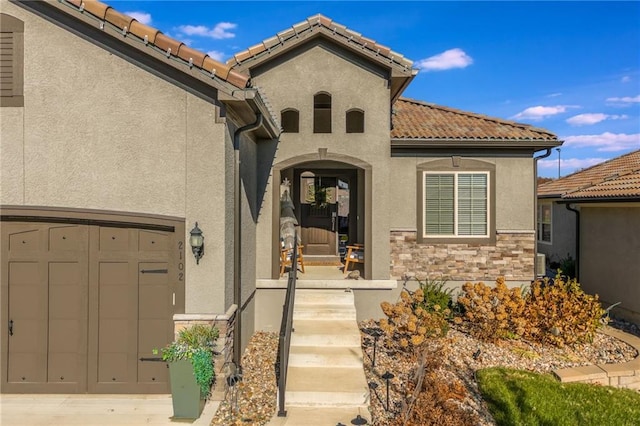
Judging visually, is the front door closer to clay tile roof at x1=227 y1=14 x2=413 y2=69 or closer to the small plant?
clay tile roof at x1=227 y1=14 x2=413 y2=69

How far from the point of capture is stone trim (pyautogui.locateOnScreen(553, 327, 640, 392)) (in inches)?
281

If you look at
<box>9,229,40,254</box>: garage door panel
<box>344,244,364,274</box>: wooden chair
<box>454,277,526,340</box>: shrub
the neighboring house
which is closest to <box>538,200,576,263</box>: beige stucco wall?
the neighboring house

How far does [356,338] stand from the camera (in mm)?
7738

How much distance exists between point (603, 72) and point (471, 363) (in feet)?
62.4

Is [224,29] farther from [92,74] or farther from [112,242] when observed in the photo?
[112,242]

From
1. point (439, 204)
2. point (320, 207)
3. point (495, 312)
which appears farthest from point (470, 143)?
point (320, 207)

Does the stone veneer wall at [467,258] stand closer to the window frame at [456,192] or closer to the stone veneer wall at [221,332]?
the window frame at [456,192]

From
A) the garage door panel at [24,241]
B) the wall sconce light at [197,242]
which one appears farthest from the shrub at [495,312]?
the garage door panel at [24,241]

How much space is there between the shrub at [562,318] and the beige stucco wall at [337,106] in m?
3.24

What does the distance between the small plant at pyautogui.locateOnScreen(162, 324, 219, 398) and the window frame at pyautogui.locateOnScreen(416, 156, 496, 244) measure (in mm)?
6088

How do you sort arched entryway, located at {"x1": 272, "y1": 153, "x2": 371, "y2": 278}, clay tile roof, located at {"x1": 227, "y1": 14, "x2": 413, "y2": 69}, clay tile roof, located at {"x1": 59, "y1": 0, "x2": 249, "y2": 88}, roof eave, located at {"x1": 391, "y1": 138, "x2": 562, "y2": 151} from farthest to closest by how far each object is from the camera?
arched entryway, located at {"x1": 272, "y1": 153, "x2": 371, "y2": 278}
roof eave, located at {"x1": 391, "y1": 138, "x2": 562, "y2": 151}
clay tile roof, located at {"x1": 227, "y1": 14, "x2": 413, "y2": 69}
clay tile roof, located at {"x1": 59, "y1": 0, "x2": 249, "y2": 88}

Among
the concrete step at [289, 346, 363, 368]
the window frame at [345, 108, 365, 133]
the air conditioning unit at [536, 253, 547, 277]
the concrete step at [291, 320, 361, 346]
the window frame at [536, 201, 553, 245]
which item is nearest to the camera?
the concrete step at [289, 346, 363, 368]

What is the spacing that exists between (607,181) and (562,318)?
6083 mm

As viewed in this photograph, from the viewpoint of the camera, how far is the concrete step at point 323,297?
29.3 ft
